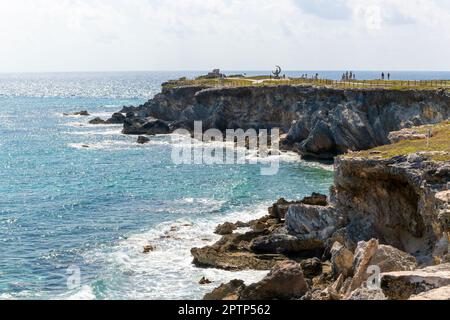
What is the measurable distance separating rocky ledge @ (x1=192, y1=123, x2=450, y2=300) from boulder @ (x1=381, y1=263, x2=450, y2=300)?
0.03m

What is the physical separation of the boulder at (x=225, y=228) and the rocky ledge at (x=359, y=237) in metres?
0.15

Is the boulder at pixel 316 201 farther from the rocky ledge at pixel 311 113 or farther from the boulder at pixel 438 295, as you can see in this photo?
the rocky ledge at pixel 311 113

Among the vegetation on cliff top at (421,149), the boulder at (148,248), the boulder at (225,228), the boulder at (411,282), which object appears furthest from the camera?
the boulder at (225,228)

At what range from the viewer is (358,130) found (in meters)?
71.9

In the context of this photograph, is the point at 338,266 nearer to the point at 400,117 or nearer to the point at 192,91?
the point at 400,117

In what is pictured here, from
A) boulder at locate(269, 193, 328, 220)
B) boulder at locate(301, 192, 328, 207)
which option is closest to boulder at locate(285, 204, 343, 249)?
boulder at locate(269, 193, 328, 220)

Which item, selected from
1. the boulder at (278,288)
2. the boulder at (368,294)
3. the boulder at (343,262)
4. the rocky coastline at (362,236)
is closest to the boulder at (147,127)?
the rocky coastline at (362,236)

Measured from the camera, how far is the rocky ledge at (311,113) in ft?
233

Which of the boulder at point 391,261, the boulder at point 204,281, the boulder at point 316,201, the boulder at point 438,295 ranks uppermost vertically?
the boulder at point 438,295

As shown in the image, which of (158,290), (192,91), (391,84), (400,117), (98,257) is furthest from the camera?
(192,91)

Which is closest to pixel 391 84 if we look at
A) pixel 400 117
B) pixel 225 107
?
pixel 400 117
